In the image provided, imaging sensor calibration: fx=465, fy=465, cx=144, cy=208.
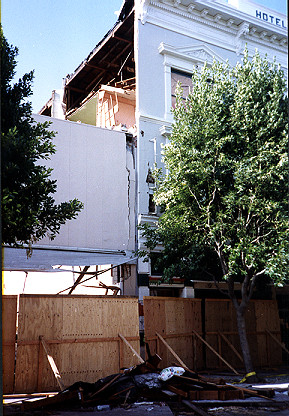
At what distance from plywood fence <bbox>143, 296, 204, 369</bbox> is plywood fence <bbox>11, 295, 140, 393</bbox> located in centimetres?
105

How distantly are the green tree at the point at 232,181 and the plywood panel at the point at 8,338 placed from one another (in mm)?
4572

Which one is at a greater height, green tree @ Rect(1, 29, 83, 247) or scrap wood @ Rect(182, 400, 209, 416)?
green tree @ Rect(1, 29, 83, 247)

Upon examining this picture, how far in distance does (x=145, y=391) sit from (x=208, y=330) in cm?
602

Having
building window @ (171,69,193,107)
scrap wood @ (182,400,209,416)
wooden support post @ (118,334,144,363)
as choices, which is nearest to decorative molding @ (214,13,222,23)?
building window @ (171,69,193,107)

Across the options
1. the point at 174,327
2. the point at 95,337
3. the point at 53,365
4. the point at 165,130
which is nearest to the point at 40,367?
the point at 53,365

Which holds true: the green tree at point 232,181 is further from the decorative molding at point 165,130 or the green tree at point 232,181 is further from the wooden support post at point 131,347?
the wooden support post at point 131,347

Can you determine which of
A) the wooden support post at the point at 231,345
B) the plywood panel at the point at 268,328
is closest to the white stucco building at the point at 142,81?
the wooden support post at the point at 231,345

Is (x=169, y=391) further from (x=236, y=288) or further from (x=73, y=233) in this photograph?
(x=236, y=288)

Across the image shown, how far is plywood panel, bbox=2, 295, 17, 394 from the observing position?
9062mm

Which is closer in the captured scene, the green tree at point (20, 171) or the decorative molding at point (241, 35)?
the green tree at point (20, 171)

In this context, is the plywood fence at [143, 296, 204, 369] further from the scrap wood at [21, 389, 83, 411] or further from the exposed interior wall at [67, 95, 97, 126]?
the exposed interior wall at [67, 95, 97, 126]

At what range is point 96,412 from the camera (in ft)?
23.9

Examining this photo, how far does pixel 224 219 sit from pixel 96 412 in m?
6.40

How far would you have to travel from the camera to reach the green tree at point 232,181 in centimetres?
1152
